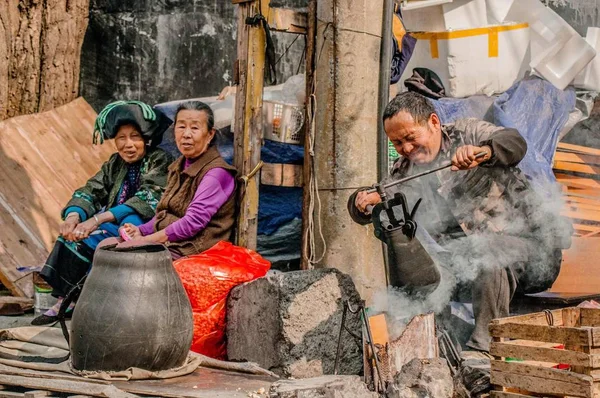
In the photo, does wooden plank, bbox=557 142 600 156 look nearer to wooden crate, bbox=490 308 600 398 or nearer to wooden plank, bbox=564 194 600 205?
wooden plank, bbox=564 194 600 205

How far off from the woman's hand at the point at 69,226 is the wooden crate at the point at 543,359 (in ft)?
11.8

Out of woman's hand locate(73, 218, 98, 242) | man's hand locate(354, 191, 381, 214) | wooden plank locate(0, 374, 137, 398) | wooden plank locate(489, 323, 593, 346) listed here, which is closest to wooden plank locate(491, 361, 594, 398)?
wooden plank locate(489, 323, 593, 346)

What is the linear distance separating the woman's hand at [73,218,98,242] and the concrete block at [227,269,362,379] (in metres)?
1.75

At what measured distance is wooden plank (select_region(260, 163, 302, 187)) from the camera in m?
6.83

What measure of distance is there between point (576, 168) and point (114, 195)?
407cm

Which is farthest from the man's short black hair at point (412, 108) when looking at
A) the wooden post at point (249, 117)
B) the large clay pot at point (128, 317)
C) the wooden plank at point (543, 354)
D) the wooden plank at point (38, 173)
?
the wooden plank at point (38, 173)

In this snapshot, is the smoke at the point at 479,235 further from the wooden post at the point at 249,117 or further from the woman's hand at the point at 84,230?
the woman's hand at the point at 84,230

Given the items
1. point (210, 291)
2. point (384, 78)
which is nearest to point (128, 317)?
point (210, 291)

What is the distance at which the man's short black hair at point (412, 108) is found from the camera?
585 centimetres

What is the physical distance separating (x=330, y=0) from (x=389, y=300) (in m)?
2.16

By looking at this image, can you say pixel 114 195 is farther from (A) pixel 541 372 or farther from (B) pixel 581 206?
(A) pixel 541 372

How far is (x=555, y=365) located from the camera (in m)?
5.08

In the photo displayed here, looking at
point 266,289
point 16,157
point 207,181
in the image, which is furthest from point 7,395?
point 16,157

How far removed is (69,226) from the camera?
7160 mm
